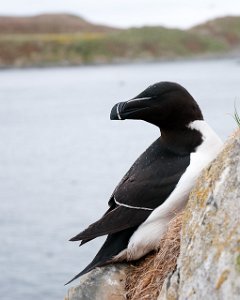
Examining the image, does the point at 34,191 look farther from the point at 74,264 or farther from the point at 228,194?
the point at 228,194

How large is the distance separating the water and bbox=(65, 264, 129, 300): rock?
9.57 m

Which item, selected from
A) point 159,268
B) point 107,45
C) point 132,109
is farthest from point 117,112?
point 107,45

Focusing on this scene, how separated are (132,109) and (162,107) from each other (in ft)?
0.74

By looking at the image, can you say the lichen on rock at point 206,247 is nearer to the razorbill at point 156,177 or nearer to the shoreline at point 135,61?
the razorbill at point 156,177

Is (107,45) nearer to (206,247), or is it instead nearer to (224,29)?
(224,29)

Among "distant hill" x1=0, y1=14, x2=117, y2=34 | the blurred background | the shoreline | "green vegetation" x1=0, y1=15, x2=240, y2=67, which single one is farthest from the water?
"distant hill" x1=0, y1=14, x2=117, y2=34

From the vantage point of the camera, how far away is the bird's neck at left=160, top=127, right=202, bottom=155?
18.3 ft

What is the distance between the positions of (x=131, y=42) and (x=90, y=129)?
3977 inches

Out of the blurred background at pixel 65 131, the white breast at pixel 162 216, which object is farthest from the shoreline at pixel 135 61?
the white breast at pixel 162 216

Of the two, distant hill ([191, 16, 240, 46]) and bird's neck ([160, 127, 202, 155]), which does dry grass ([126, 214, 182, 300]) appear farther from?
distant hill ([191, 16, 240, 46])

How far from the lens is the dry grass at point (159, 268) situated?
4848 mm

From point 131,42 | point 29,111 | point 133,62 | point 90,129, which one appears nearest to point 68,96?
point 29,111

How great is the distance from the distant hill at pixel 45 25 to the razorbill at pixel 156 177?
552 ft

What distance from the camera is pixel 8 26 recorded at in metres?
175
